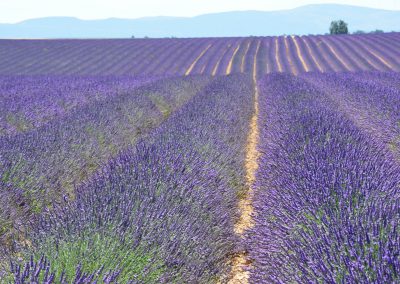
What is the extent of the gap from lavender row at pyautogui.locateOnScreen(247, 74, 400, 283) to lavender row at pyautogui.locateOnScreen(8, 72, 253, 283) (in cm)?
30

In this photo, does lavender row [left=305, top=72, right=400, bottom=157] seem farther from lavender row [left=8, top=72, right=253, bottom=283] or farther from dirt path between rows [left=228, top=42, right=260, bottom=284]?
lavender row [left=8, top=72, right=253, bottom=283]

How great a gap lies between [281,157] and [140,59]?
77.3 feet

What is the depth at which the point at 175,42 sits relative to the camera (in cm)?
3422

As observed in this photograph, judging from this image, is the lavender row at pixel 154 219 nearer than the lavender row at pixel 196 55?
Yes

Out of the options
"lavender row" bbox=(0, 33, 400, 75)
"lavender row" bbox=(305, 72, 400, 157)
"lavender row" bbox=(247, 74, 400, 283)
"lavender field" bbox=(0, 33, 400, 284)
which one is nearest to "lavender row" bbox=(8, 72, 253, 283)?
"lavender field" bbox=(0, 33, 400, 284)

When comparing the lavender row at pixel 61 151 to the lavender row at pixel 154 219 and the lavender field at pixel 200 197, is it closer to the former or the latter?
the lavender field at pixel 200 197

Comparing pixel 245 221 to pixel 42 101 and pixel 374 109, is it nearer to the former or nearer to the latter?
pixel 374 109

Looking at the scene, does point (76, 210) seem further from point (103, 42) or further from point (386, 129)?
point (103, 42)

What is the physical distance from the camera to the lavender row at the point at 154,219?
2.70 m

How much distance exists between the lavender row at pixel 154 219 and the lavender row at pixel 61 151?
448 millimetres

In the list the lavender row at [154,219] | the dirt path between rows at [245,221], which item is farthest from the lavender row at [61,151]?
the dirt path between rows at [245,221]

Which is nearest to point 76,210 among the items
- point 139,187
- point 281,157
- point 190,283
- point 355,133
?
point 139,187

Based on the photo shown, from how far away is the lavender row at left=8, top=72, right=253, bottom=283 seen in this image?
2697mm

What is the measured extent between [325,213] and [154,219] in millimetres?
986
